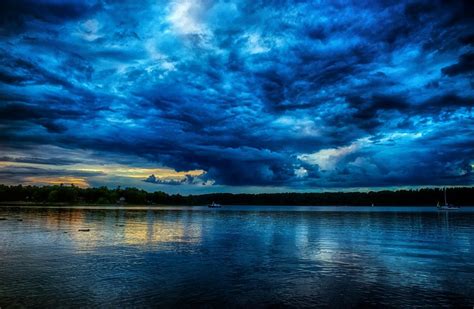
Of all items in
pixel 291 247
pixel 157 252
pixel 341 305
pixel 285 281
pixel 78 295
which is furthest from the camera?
pixel 291 247

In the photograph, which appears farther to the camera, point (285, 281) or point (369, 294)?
point (285, 281)

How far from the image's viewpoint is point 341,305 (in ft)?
68.5

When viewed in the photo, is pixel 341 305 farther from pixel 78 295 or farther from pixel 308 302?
pixel 78 295

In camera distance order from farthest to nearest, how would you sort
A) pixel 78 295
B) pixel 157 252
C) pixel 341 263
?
pixel 157 252 < pixel 341 263 < pixel 78 295

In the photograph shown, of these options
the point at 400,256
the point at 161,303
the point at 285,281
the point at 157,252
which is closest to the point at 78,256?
the point at 157,252

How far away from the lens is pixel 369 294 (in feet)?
76.3

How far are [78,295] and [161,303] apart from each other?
5.62m

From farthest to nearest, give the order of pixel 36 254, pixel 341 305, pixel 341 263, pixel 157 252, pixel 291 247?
pixel 291 247
pixel 157 252
pixel 36 254
pixel 341 263
pixel 341 305

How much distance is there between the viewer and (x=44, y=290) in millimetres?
23047

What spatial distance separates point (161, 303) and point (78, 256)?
1876 cm

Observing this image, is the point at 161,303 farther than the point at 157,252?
No

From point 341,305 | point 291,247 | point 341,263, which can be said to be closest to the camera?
point 341,305

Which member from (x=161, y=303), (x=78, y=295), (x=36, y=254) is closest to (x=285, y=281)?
(x=161, y=303)

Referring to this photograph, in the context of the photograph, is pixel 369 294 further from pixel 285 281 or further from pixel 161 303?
pixel 161 303
